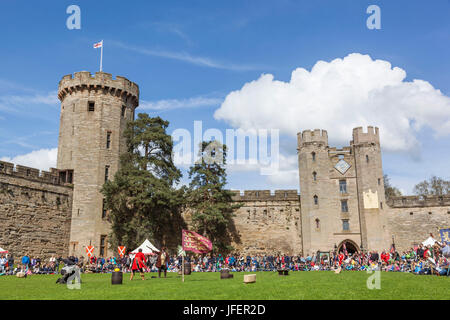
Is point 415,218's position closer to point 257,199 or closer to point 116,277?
point 257,199

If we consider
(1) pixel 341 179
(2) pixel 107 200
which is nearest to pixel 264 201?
(1) pixel 341 179

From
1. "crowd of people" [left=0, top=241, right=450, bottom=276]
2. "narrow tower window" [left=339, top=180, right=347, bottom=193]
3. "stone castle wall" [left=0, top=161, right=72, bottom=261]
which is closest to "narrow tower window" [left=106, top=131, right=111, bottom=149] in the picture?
"stone castle wall" [left=0, top=161, right=72, bottom=261]

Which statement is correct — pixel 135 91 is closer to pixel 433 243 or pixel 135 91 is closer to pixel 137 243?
pixel 137 243

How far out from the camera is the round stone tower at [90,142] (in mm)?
35156

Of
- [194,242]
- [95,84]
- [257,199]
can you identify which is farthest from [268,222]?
[194,242]

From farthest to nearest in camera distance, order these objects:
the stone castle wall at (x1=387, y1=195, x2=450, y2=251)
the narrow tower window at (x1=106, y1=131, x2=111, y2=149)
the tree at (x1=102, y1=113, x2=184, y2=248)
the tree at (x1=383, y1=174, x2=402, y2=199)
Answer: the tree at (x1=383, y1=174, x2=402, y2=199) < the stone castle wall at (x1=387, y1=195, x2=450, y2=251) < the narrow tower window at (x1=106, y1=131, x2=111, y2=149) < the tree at (x1=102, y1=113, x2=184, y2=248)

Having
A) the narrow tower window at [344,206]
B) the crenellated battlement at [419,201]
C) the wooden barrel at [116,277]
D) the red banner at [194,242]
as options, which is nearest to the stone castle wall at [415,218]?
the crenellated battlement at [419,201]

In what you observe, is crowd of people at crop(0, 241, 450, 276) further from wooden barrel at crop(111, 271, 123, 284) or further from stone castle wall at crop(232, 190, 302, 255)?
wooden barrel at crop(111, 271, 123, 284)

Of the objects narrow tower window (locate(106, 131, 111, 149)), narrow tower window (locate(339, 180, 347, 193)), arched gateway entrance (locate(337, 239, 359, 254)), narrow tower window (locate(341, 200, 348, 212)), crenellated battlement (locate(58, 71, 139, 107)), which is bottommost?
arched gateway entrance (locate(337, 239, 359, 254))

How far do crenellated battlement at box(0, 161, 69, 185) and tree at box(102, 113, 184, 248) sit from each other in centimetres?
468

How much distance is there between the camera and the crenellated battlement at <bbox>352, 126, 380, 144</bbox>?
132 ft

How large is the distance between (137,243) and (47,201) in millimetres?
8208

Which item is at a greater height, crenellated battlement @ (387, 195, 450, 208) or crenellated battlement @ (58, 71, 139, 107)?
crenellated battlement @ (58, 71, 139, 107)

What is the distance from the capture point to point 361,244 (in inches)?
1515
